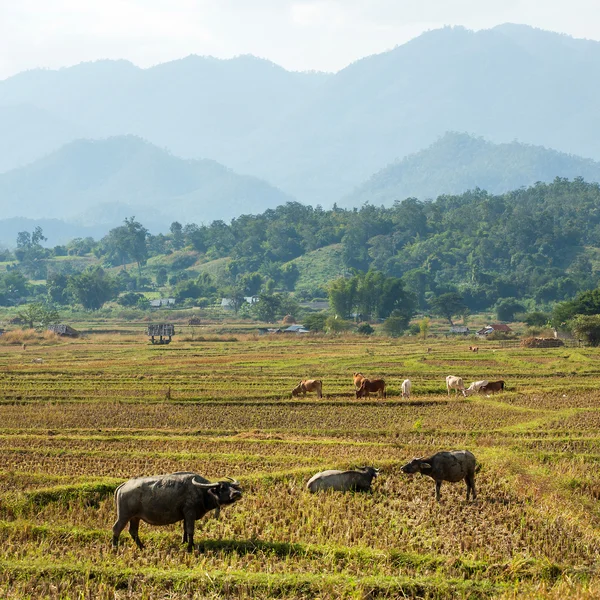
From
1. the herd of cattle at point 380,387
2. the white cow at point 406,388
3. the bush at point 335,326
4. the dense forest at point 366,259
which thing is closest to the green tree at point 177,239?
the dense forest at point 366,259

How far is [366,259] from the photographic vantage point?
142m

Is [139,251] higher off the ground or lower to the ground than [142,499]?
higher

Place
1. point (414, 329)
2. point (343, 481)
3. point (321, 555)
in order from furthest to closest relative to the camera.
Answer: point (414, 329) < point (343, 481) < point (321, 555)

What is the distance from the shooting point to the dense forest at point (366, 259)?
4345 inches

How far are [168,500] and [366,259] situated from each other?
132 metres

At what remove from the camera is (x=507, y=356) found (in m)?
46.8

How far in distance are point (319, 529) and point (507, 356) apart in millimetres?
36406

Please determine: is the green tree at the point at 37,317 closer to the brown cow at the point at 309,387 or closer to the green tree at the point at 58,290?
the green tree at the point at 58,290

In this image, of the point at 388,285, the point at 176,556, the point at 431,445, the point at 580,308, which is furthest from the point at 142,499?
the point at 388,285

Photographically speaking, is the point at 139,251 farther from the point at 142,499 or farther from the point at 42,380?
the point at 142,499

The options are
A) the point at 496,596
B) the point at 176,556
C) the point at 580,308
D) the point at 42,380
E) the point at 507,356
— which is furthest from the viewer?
the point at 580,308

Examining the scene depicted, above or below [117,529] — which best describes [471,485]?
below

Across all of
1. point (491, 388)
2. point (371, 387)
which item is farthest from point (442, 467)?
point (491, 388)

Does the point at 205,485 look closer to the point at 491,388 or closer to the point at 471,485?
the point at 471,485
